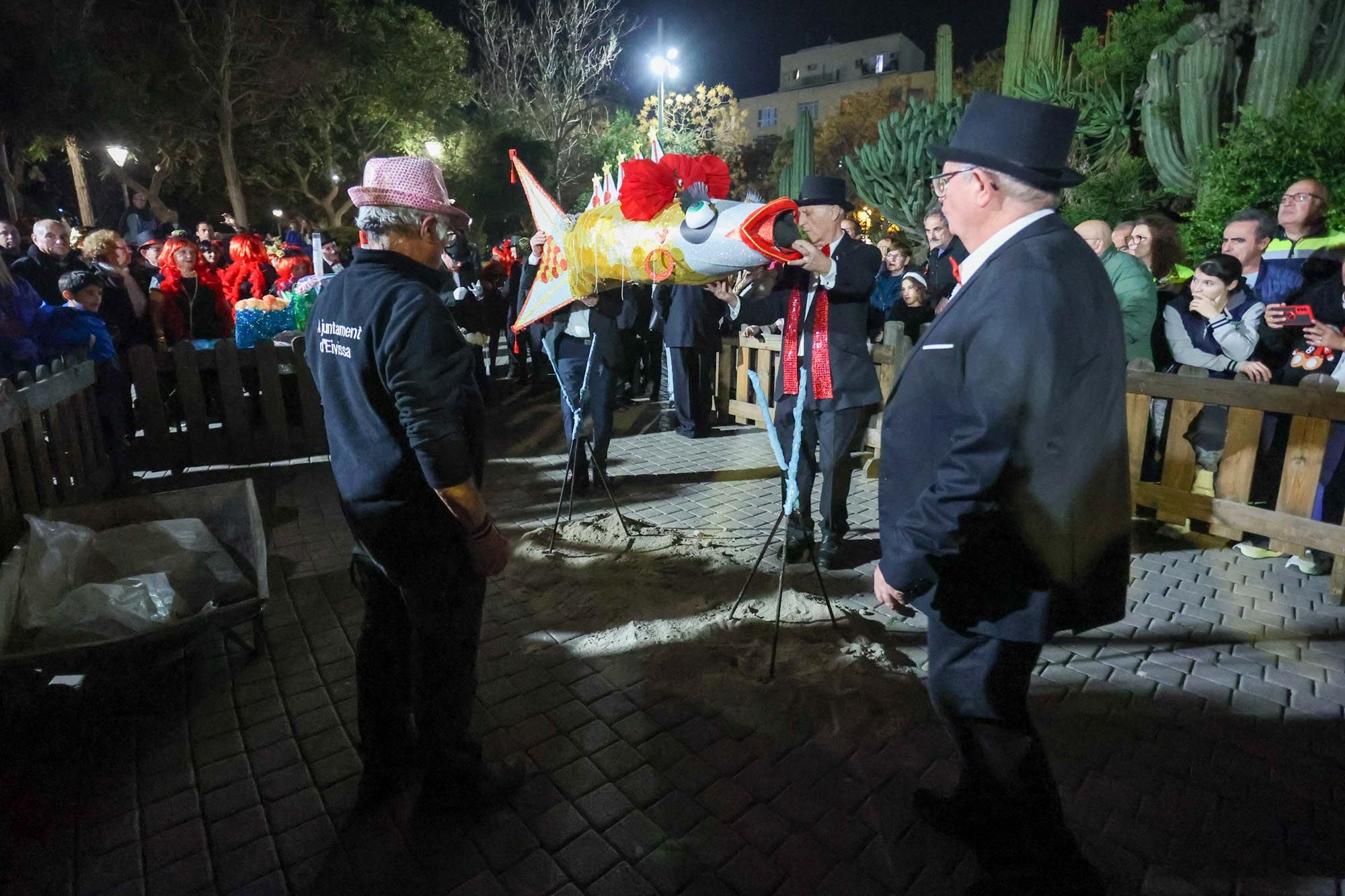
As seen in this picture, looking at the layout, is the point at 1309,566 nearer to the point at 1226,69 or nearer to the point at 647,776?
the point at 647,776

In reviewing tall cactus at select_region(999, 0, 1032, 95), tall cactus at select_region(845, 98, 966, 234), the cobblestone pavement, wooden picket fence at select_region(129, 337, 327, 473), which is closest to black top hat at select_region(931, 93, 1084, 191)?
the cobblestone pavement

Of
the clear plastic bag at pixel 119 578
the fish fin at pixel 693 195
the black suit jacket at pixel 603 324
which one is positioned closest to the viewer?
the clear plastic bag at pixel 119 578

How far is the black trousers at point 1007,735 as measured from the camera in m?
2.10

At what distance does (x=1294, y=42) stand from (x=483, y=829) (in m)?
13.9

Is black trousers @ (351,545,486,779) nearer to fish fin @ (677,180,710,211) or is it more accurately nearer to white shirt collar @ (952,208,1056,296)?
white shirt collar @ (952,208,1056,296)

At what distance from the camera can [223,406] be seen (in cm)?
699

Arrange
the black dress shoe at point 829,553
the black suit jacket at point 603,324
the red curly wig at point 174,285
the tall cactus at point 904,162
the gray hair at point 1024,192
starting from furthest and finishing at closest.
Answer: the tall cactus at point 904,162 → the red curly wig at point 174,285 → the black suit jacket at point 603,324 → the black dress shoe at point 829,553 → the gray hair at point 1024,192

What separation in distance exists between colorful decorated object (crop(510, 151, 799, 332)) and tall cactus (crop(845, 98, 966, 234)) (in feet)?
50.6

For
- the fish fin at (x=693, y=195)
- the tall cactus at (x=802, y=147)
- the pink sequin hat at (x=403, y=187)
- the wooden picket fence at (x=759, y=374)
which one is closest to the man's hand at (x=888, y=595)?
the pink sequin hat at (x=403, y=187)

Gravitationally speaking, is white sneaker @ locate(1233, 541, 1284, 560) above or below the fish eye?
below

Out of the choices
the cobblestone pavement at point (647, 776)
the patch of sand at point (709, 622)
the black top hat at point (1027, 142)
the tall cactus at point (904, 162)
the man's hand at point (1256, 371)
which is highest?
the tall cactus at point (904, 162)

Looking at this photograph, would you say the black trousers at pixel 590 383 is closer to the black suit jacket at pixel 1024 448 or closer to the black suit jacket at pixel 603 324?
the black suit jacket at pixel 603 324

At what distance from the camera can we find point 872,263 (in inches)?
172

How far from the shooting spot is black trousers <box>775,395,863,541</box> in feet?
14.9
